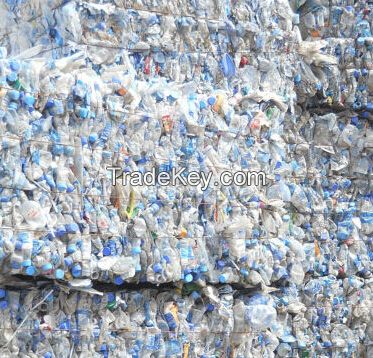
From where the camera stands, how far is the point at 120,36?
Answer: 6.41m

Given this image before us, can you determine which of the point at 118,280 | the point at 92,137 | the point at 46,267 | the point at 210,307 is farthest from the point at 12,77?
the point at 210,307

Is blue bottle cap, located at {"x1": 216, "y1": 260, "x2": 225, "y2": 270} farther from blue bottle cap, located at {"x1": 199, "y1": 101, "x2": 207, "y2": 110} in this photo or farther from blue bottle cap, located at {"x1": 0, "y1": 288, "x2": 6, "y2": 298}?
blue bottle cap, located at {"x1": 0, "y1": 288, "x2": 6, "y2": 298}

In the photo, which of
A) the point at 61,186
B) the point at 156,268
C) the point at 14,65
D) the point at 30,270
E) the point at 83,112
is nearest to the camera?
the point at 30,270

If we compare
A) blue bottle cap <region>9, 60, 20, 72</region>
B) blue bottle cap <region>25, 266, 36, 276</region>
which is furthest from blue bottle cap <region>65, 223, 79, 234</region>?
blue bottle cap <region>9, 60, 20, 72</region>

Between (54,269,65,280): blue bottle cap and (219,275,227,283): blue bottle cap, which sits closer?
(54,269,65,280): blue bottle cap

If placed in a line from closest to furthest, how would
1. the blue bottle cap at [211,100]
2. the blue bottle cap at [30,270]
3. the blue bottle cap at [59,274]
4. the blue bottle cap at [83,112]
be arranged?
the blue bottle cap at [30,270] < the blue bottle cap at [59,274] < the blue bottle cap at [83,112] < the blue bottle cap at [211,100]

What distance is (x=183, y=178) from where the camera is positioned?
6531 millimetres

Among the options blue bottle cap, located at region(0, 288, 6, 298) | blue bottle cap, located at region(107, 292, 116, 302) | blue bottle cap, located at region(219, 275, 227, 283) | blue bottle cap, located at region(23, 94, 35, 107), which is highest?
blue bottle cap, located at region(23, 94, 35, 107)

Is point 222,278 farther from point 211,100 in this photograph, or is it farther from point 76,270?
point 76,270

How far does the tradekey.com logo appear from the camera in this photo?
246 inches

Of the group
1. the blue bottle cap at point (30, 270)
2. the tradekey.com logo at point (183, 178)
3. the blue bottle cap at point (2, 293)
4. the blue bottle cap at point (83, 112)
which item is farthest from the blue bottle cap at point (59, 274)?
the blue bottle cap at point (83, 112)

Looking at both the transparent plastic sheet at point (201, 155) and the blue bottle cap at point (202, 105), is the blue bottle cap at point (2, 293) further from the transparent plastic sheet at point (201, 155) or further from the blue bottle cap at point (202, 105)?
the blue bottle cap at point (202, 105)

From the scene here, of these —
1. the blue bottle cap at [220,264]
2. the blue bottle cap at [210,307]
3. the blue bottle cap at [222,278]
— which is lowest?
the blue bottle cap at [210,307]

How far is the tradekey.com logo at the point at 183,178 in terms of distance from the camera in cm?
626
